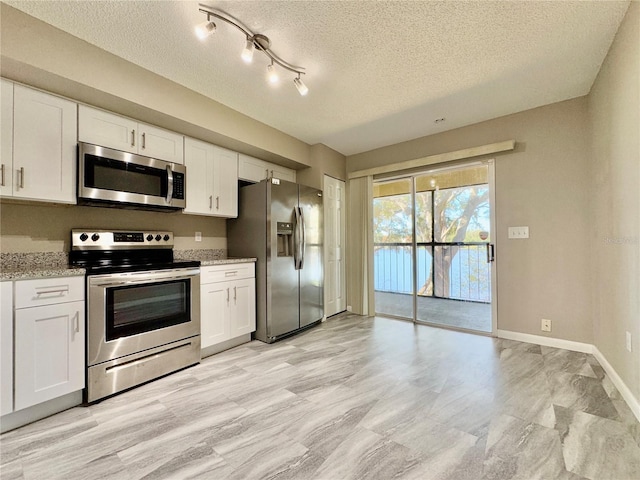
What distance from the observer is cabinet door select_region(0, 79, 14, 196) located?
1809 millimetres

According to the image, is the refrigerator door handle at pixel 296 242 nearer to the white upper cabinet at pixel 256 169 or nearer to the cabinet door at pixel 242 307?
the cabinet door at pixel 242 307

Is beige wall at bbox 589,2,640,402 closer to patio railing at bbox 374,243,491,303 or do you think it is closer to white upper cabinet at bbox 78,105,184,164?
patio railing at bbox 374,243,491,303

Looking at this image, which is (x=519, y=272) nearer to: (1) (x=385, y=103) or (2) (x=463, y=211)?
(2) (x=463, y=211)

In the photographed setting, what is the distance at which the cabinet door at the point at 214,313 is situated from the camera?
273 centimetres

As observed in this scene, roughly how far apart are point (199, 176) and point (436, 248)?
3103 mm

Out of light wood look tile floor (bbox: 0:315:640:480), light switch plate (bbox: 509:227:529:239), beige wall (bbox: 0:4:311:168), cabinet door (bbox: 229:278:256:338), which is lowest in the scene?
light wood look tile floor (bbox: 0:315:640:480)

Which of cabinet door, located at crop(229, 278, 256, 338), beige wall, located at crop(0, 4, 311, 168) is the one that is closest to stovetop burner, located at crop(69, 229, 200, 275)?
cabinet door, located at crop(229, 278, 256, 338)

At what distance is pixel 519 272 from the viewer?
10.3ft

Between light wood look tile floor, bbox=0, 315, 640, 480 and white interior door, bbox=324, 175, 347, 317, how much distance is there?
1650 mm

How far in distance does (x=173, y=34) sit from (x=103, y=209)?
64.0 inches

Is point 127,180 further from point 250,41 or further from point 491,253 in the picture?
point 491,253

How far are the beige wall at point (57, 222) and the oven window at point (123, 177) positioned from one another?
0.39 metres

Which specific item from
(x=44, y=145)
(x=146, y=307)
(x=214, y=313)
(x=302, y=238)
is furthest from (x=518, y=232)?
(x=44, y=145)

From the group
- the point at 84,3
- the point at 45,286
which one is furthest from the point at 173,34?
the point at 45,286
